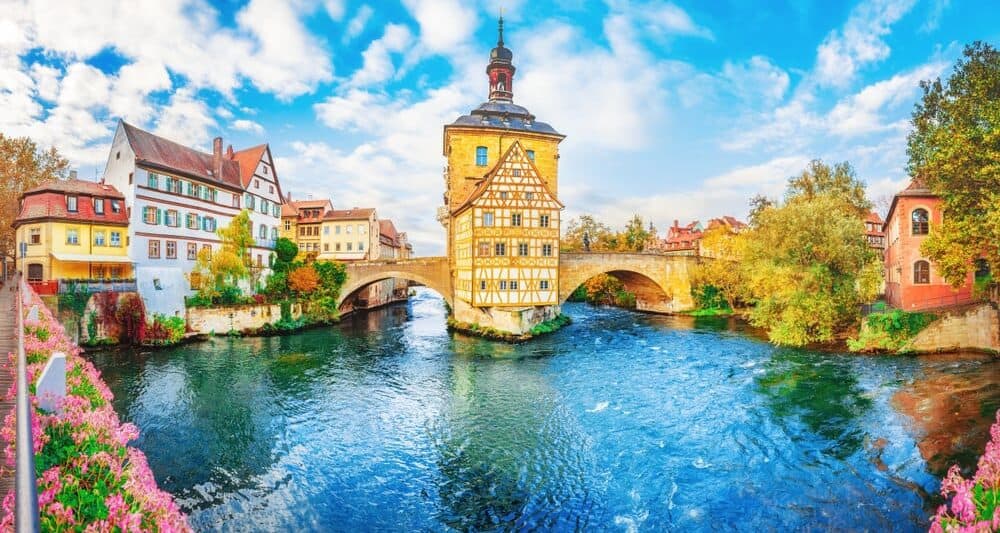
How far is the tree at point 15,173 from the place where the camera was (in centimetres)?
2905

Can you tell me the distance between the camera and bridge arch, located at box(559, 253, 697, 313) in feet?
100

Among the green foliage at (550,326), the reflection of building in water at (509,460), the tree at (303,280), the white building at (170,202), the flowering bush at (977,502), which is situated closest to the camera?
the flowering bush at (977,502)

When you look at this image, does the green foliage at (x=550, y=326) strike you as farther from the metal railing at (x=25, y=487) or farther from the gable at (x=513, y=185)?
the metal railing at (x=25, y=487)

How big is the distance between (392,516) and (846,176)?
38802 mm

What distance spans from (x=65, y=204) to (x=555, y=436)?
24944mm

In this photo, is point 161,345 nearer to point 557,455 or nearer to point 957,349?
point 557,455

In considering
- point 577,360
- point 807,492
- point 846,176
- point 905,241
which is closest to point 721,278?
point 846,176

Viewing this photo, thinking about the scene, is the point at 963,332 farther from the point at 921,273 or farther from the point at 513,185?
the point at 513,185

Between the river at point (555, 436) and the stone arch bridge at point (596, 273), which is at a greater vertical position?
the stone arch bridge at point (596, 273)

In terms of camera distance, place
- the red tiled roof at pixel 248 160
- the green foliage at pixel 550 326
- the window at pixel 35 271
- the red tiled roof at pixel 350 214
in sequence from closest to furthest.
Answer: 1. the window at pixel 35 271
2. the green foliage at pixel 550 326
3. the red tiled roof at pixel 248 160
4. the red tiled roof at pixel 350 214

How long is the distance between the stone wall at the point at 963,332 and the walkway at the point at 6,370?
24.9 m

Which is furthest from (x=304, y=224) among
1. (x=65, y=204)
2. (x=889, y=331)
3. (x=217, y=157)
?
(x=889, y=331)

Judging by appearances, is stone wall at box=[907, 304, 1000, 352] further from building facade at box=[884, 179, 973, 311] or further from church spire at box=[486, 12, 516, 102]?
church spire at box=[486, 12, 516, 102]

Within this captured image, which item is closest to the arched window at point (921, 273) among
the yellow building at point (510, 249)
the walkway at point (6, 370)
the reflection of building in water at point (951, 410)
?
the reflection of building in water at point (951, 410)
